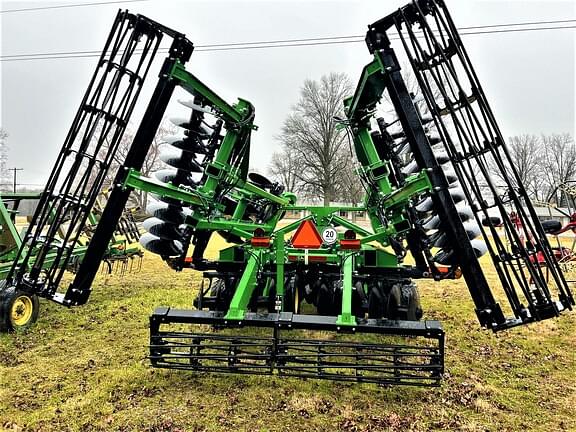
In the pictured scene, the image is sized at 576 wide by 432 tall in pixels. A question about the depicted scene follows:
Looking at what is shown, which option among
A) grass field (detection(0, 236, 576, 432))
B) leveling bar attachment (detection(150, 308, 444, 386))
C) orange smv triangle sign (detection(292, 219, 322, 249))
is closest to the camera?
grass field (detection(0, 236, 576, 432))

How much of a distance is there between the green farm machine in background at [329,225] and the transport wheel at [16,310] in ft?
3.35

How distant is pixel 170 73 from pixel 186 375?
2.62 meters

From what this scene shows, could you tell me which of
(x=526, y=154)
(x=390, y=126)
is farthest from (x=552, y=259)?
(x=526, y=154)

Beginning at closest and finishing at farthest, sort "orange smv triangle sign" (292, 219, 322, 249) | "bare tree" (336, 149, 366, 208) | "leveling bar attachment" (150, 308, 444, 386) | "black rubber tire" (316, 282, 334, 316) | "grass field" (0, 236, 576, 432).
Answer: "grass field" (0, 236, 576, 432), "leveling bar attachment" (150, 308, 444, 386), "orange smv triangle sign" (292, 219, 322, 249), "black rubber tire" (316, 282, 334, 316), "bare tree" (336, 149, 366, 208)

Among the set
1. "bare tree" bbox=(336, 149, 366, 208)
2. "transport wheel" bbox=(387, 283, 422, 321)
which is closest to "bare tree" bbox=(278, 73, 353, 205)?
"bare tree" bbox=(336, 149, 366, 208)

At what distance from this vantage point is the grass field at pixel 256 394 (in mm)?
3271

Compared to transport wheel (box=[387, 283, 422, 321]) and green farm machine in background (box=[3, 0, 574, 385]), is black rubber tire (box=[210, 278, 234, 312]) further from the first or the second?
transport wheel (box=[387, 283, 422, 321])

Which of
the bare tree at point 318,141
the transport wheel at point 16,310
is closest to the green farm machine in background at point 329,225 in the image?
the transport wheel at point 16,310

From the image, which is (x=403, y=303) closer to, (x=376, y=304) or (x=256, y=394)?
(x=376, y=304)

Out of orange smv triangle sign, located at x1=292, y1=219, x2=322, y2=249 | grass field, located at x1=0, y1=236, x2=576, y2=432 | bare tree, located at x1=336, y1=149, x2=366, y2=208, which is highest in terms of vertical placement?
bare tree, located at x1=336, y1=149, x2=366, y2=208

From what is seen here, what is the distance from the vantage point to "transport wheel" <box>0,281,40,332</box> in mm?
5062

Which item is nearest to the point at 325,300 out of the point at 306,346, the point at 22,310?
the point at 306,346

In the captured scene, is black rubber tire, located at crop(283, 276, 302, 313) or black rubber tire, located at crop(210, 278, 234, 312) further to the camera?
black rubber tire, located at crop(210, 278, 234, 312)

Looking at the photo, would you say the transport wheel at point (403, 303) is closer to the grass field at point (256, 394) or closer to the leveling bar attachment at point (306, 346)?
the grass field at point (256, 394)
